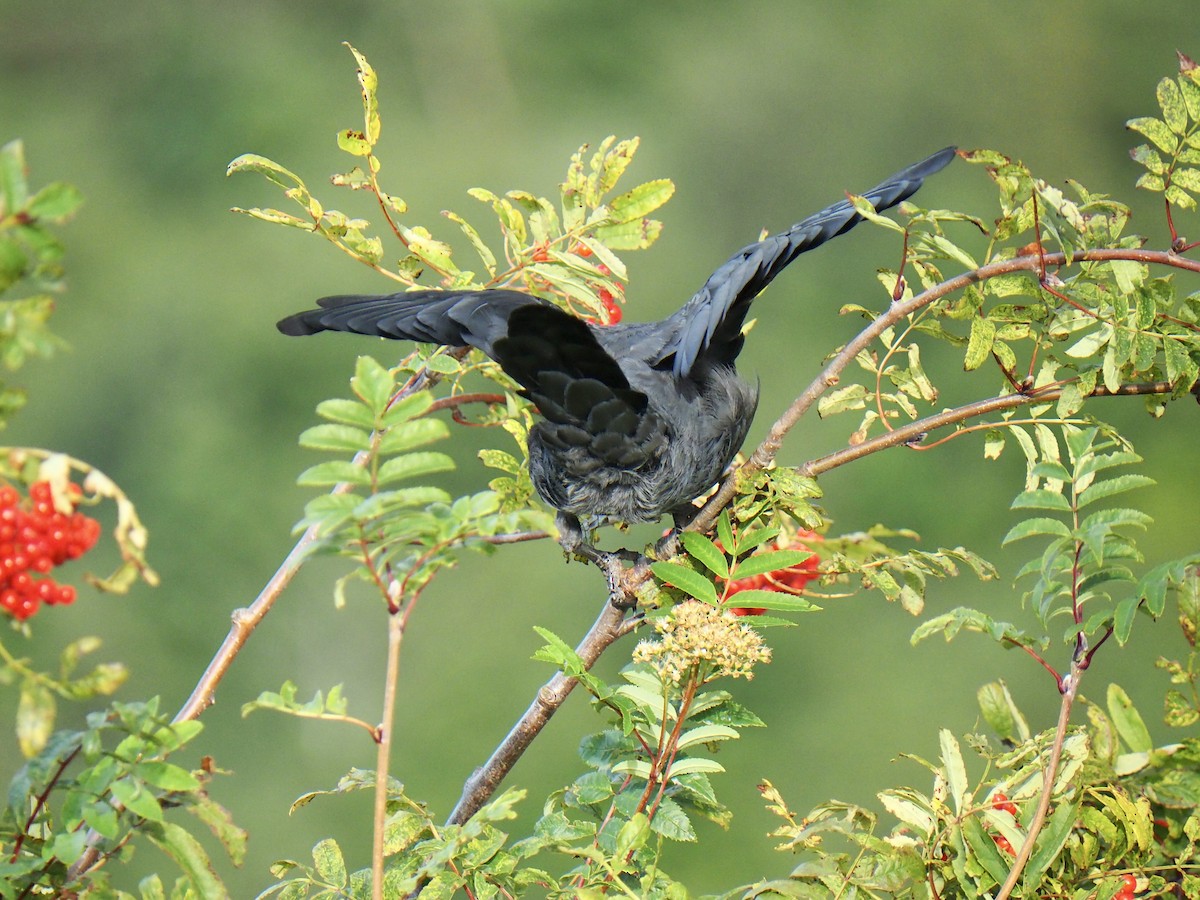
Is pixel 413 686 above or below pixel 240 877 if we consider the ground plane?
above

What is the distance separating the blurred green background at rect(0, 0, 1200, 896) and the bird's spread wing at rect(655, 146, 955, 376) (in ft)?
7.08

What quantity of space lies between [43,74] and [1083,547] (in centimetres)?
539

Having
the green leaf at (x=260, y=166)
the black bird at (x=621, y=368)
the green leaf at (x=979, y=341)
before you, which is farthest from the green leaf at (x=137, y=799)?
the green leaf at (x=979, y=341)

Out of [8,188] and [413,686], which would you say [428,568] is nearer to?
[8,188]

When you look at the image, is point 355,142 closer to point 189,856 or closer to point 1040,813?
point 189,856

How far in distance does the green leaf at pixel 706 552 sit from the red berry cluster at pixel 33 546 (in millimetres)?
406

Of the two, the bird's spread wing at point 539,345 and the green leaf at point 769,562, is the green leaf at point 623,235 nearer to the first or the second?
the bird's spread wing at point 539,345

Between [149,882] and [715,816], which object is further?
[715,816]

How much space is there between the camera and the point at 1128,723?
721mm

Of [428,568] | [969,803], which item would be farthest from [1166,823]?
[428,568]

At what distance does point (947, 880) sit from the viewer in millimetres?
725

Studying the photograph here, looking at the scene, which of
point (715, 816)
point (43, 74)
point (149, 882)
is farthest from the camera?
point (43, 74)

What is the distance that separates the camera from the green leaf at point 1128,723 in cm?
72

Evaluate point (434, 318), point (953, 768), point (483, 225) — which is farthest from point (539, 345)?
point (483, 225)
